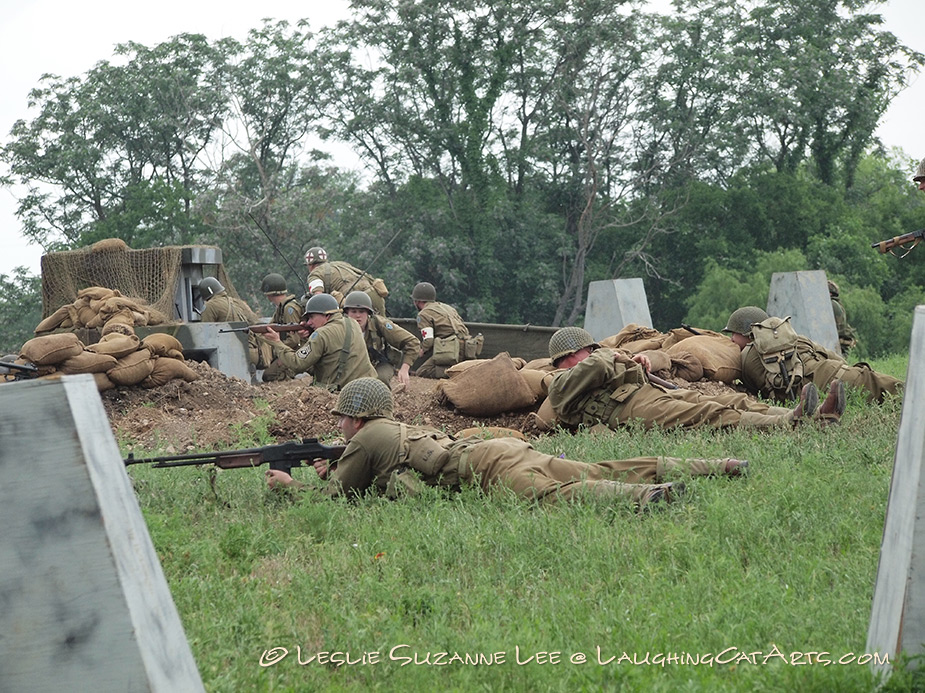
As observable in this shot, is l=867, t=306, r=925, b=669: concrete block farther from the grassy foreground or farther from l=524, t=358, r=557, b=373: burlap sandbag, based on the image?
l=524, t=358, r=557, b=373: burlap sandbag

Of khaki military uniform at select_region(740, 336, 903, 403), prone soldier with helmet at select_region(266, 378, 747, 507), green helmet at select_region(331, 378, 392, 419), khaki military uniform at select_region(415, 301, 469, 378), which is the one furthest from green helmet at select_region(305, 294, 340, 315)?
green helmet at select_region(331, 378, 392, 419)

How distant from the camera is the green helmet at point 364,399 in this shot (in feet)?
20.7

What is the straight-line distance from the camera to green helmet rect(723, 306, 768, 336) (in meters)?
10.3

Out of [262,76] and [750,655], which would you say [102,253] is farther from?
[262,76]

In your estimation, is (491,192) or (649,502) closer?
(649,502)

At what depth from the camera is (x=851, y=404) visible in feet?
29.5

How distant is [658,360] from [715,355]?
0.59m

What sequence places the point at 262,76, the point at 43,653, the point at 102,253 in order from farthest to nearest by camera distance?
1. the point at 262,76
2. the point at 102,253
3. the point at 43,653

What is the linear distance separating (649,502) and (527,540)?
2.58 feet

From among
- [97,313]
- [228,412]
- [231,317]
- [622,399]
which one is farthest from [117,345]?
[622,399]

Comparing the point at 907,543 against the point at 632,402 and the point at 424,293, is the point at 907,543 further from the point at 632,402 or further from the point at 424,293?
the point at 424,293

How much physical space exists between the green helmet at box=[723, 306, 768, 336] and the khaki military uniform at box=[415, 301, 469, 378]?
164 inches

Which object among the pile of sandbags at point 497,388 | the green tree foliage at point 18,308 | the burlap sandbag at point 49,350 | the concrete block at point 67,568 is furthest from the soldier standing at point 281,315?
the green tree foliage at point 18,308

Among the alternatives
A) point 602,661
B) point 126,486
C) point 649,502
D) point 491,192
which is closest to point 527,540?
point 649,502
